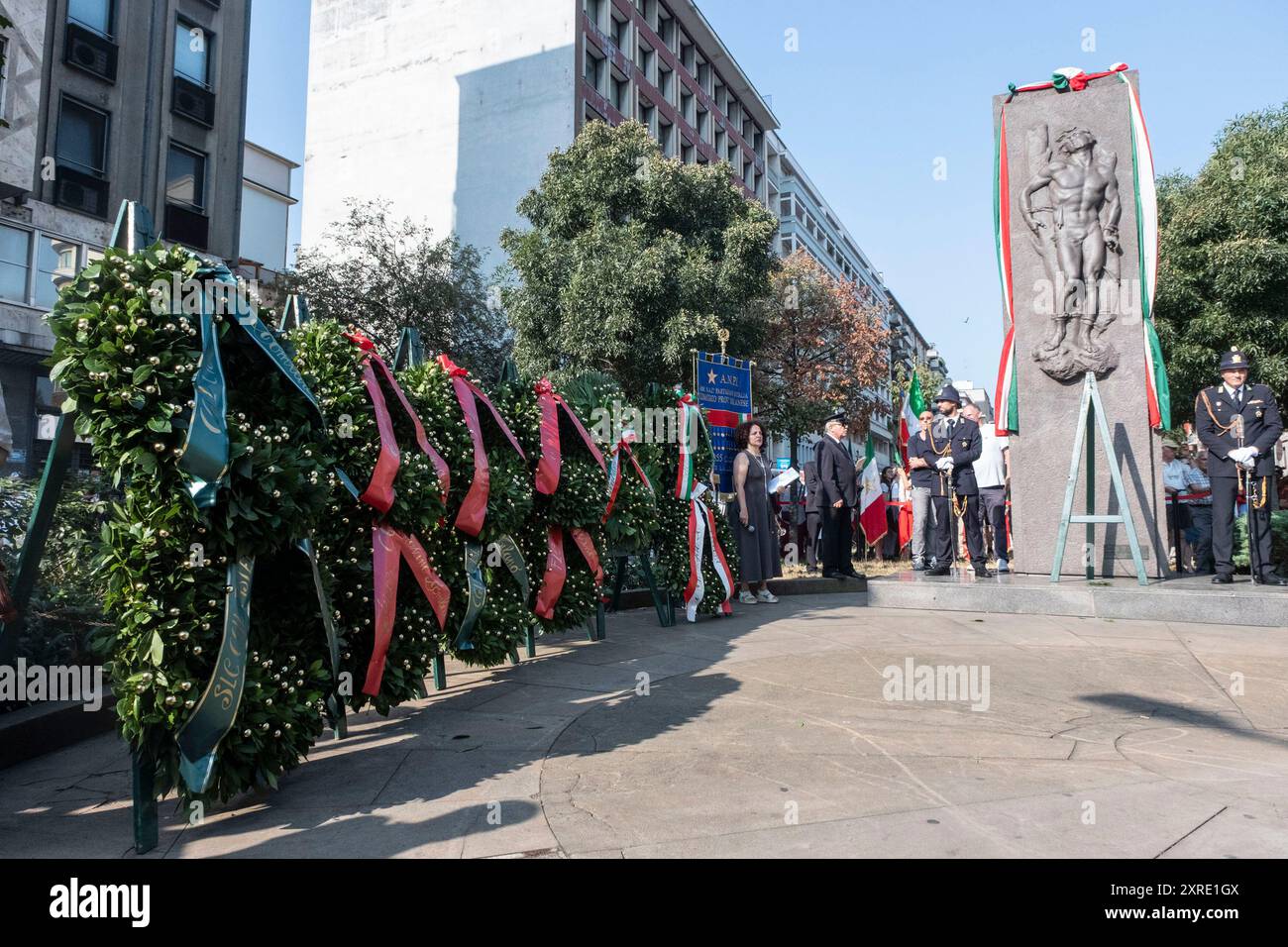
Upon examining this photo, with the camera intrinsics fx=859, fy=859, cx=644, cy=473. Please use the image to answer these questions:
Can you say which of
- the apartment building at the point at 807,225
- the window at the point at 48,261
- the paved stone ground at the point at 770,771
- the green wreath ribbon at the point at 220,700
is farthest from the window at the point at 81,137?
the apartment building at the point at 807,225

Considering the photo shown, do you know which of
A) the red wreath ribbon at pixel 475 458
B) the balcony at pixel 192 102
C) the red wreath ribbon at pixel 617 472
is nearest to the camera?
the red wreath ribbon at pixel 475 458

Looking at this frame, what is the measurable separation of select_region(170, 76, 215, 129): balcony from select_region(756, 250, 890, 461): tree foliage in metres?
18.2

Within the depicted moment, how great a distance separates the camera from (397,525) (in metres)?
4.64

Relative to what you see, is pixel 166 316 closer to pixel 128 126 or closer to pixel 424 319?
Answer: pixel 424 319

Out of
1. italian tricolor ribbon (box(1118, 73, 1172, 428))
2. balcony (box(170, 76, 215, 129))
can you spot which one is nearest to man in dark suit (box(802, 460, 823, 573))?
italian tricolor ribbon (box(1118, 73, 1172, 428))

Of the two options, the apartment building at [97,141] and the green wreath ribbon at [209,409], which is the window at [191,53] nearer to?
the apartment building at [97,141]

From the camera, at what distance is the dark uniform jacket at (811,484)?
11.7 meters

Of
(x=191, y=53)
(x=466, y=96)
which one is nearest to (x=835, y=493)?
(x=191, y=53)

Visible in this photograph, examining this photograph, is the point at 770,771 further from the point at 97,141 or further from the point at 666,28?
the point at 666,28

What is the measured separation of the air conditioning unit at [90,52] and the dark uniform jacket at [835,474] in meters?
23.3

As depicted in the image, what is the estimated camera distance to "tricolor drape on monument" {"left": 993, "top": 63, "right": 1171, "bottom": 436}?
9.21 m

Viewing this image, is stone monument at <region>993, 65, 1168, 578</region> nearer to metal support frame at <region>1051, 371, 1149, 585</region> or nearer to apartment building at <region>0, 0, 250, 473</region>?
metal support frame at <region>1051, 371, 1149, 585</region>
